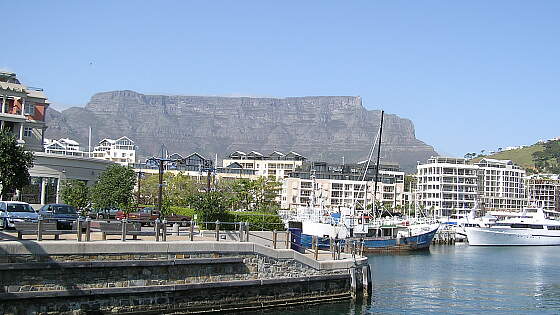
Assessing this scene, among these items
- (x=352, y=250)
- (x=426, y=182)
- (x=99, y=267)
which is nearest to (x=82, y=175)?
(x=352, y=250)

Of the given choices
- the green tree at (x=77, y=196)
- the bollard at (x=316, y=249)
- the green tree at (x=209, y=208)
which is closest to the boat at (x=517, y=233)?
the green tree at (x=77, y=196)

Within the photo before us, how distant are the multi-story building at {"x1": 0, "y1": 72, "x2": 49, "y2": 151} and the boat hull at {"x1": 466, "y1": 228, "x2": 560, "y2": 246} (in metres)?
Result: 69.2

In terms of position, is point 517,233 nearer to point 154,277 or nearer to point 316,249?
point 316,249

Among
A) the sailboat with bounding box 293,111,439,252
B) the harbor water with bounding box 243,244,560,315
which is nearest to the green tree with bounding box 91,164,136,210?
the harbor water with bounding box 243,244,560,315

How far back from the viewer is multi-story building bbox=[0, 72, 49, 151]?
72725 mm

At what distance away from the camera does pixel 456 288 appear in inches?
1889

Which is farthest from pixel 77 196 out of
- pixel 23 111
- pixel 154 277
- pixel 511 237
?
pixel 511 237

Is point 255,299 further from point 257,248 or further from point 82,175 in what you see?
point 82,175

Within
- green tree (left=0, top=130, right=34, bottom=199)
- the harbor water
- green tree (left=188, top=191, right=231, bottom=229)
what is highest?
green tree (left=0, top=130, right=34, bottom=199)

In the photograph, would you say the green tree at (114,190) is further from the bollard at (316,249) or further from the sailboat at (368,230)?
the bollard at (316,249)

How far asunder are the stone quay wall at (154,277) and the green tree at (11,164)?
2001 centimetres

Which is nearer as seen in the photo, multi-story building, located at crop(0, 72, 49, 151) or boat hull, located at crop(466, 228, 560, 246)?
multi-story building, located at crop(0, 72, 49, 151)

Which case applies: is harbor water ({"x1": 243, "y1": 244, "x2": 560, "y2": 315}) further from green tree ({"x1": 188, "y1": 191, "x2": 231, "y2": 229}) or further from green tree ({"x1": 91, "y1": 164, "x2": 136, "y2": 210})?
green tree ({"x1": 91, "y1": 164, "x2": 136, "y2": 210})

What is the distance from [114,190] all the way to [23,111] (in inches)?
927
